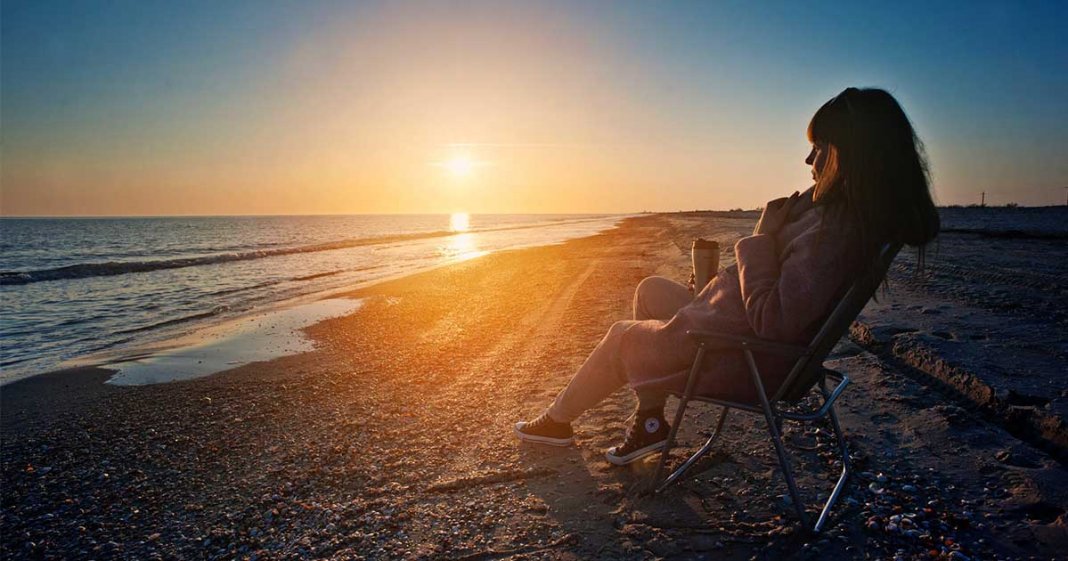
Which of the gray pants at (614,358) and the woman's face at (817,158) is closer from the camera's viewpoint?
the woman's face at (817,158)

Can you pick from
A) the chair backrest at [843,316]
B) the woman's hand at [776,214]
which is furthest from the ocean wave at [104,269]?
the chair backrest at [843,316]

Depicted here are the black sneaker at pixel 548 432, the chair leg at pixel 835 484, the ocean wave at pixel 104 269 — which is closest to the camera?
the chair leg at pixel 835 484

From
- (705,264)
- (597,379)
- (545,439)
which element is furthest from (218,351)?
(705,264)

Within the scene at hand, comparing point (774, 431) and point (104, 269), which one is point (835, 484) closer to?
point (774, 431)

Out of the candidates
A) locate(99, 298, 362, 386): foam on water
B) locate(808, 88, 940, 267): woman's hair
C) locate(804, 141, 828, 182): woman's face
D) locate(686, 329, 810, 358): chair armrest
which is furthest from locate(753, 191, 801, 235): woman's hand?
locate(99, 298, 362, 386): foam on water

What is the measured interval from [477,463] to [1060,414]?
12.7 ft

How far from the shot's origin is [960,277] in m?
8.61

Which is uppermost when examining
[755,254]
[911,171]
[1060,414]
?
[911,171]

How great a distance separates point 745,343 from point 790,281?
13.5 inches

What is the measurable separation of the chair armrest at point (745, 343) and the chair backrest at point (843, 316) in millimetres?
69

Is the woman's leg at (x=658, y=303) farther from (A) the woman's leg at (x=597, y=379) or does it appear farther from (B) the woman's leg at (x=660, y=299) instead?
(A) the woman's leg at (x=597, y=379)

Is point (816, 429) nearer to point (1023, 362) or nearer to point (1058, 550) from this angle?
point (1058, 550)

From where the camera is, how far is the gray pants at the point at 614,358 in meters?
3.09

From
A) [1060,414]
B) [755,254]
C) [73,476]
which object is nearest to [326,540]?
[73,476]
